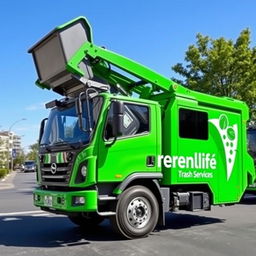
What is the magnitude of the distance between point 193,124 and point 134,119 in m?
1.73

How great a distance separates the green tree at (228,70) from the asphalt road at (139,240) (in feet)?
40.1

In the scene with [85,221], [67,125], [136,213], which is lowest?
[85,221]

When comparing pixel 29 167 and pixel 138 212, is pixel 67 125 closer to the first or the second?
pixel 138 212

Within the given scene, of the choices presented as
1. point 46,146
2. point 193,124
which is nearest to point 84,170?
point 46,146

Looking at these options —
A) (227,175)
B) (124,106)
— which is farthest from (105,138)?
(227,175)

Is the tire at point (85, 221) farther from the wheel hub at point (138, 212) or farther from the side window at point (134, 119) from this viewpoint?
the side window at point (134, 119)

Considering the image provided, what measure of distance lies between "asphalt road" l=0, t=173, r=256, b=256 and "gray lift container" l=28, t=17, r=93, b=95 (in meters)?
3.06

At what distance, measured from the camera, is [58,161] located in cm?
837

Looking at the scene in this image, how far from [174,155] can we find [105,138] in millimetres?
1820

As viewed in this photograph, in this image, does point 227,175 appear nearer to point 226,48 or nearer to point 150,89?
point 150,89

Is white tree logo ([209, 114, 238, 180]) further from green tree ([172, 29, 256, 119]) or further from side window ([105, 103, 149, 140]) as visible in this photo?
green tree ([172, 29, 256, 119])

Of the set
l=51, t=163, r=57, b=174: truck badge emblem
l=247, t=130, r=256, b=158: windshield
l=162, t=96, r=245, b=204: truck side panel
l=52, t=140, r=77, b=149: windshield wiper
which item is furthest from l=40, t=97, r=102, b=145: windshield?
l=247, t=130, r=256, b=158: windshield

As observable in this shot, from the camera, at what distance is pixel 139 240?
8.20 m

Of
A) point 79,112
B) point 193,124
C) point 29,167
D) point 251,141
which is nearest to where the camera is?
point 79,112
